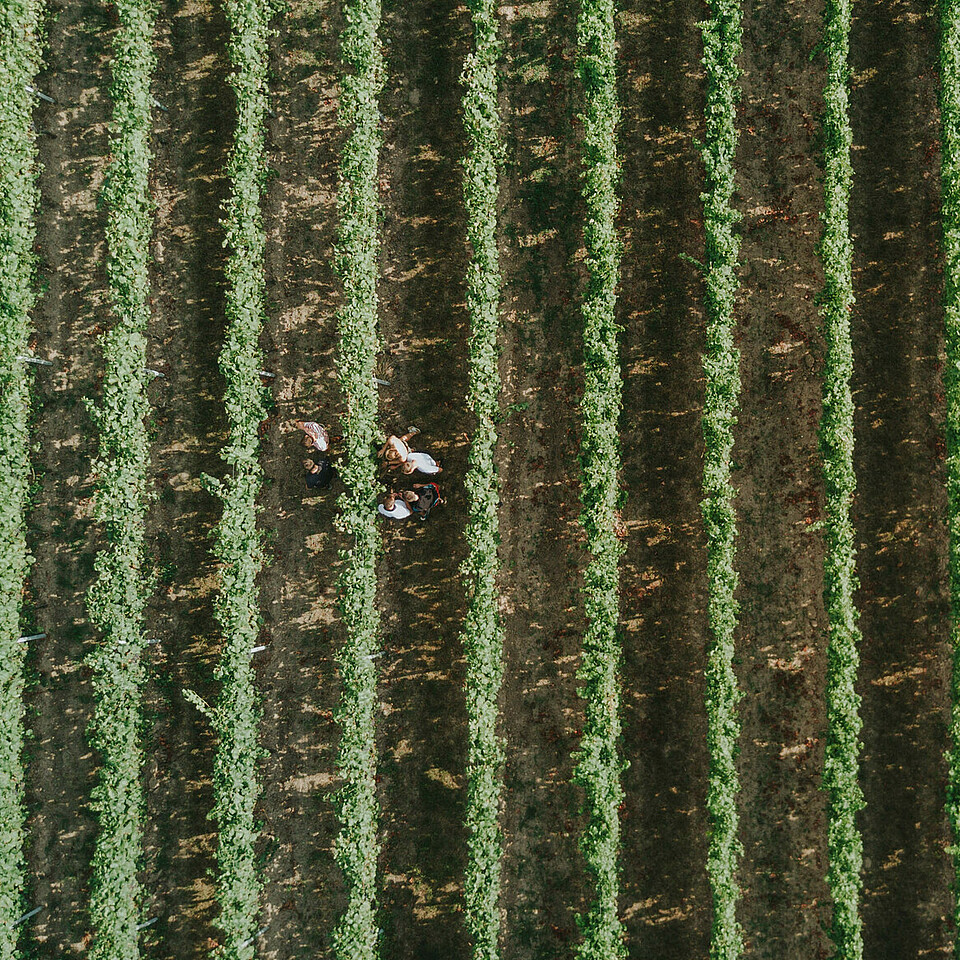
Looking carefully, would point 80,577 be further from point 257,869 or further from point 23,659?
point 257,869

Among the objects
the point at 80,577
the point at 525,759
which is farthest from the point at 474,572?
the point at 80,577

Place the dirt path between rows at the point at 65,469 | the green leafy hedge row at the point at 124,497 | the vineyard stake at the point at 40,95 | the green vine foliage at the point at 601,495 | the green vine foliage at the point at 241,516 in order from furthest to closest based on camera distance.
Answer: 1. the vineyard stake at the point at 40,95
2. the dirt path between rows at the point at 65,469
3. the green leafy hedge row at the point at 124,497
4. the green vine foliage at the point at 241,516
5. the green vine foliage at the point at 601,495

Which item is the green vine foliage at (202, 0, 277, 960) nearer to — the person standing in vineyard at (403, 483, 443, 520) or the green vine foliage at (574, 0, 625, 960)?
the person standing in vineyard at (403, 483, 443, 520)

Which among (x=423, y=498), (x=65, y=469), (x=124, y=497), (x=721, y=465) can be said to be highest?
(x=65, y=469)

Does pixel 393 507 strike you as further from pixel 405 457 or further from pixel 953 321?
pixel 953 321

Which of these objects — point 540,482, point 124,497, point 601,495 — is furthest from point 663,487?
point 124,497

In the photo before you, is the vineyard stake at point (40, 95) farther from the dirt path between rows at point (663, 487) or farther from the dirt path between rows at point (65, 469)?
the dirt path between rows at point (663, 487)

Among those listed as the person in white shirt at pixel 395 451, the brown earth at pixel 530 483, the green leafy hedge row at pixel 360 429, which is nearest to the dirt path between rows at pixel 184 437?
the brown earth at pixel 530 483
